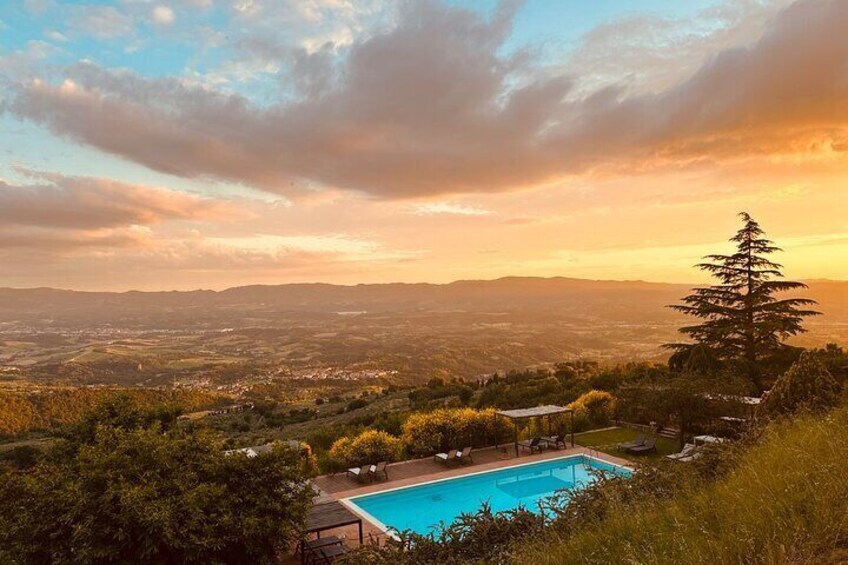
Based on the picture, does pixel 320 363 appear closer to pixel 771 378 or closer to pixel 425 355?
pixel 425 355

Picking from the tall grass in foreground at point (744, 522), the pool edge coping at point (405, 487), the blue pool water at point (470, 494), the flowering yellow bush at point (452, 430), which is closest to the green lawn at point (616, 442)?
the pool edge coping at point (405, 487)

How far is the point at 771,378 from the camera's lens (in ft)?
76.8

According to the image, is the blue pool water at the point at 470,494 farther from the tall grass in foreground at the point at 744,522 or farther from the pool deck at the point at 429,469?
the tall grass in foreground at the point at 744,522

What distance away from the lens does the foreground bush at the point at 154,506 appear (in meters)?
6.90

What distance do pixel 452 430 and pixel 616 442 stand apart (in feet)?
19.3

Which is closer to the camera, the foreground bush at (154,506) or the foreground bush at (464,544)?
the foreground bush at (464,544)

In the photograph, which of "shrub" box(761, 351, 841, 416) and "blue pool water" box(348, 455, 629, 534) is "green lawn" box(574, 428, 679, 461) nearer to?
"blue pool water" box(348, 455, 629, 534)

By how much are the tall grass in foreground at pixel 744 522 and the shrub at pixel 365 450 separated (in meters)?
12.5

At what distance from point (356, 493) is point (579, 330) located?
14736 centimetres

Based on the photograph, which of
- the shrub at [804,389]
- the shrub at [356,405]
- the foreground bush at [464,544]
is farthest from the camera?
the shrub at [356,405]

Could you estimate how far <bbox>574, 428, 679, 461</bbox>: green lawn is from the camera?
16.9 metres

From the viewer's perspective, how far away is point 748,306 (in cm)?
2406

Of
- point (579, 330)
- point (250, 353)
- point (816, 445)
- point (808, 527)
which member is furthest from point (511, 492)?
point (579, 330)

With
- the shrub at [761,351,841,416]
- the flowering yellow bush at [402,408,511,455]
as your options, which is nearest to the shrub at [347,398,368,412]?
the flowering yellow bush at [402,408,511,455]
